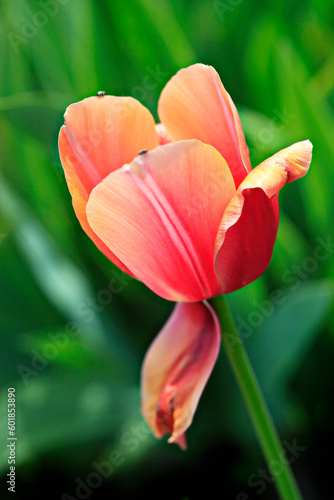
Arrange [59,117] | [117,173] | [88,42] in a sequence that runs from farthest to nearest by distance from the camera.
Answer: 1. [88,42]
2. [59,117]
3. [117,173]

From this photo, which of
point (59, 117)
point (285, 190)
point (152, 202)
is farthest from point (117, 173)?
point (285, 190)

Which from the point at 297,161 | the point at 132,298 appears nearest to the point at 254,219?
the point at 297,161

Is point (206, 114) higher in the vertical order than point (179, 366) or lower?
higher

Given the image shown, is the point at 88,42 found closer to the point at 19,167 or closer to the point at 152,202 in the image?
the point at 19,167

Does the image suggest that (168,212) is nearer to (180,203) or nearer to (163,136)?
(180,203)

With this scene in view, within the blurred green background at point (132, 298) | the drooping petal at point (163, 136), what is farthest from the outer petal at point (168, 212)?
the blurred green background at point (132, 298)

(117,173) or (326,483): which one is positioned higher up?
(117,173)

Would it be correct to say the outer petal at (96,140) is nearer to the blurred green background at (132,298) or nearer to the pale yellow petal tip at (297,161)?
the pale yellow petal tip at (297,161)
